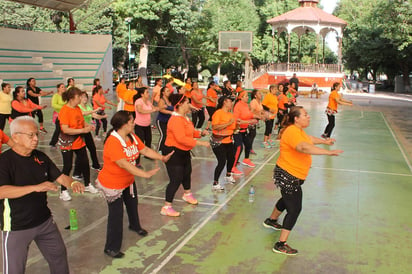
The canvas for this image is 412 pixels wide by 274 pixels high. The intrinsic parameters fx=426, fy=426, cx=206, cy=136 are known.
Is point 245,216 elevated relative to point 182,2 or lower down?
lower down

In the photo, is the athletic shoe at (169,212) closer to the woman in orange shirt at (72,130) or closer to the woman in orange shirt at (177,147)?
the woman in orange shirt at (177,147)

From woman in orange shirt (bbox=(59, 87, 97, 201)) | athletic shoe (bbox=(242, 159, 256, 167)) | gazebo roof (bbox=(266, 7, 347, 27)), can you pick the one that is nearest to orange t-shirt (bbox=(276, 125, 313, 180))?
woman in orange shirt (bbox=(59, 87, 97, 201))

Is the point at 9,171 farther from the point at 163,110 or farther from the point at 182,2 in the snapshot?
the point at 182,2

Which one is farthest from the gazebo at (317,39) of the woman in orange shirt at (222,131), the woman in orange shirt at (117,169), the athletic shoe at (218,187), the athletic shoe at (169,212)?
the woman in orange shirt at (117,169)

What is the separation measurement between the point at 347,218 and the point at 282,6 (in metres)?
46.1

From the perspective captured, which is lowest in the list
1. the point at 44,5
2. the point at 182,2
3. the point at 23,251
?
the point at 23,251

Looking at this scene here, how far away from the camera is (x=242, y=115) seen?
8.52 metres

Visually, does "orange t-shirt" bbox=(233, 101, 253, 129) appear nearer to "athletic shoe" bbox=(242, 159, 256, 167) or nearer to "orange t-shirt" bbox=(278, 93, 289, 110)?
"athletic shoe" bbox=(242, 159, 256, 167)

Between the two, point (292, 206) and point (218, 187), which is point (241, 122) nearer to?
point (218, 187)

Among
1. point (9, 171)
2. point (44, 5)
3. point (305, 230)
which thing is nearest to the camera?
point (9, 171)

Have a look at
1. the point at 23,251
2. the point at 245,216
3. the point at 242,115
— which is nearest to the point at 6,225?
the point at 23,251

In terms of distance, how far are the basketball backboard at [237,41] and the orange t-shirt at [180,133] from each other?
981 inches

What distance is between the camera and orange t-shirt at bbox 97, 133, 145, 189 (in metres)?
4.54

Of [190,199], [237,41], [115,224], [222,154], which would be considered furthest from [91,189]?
[237,41]
